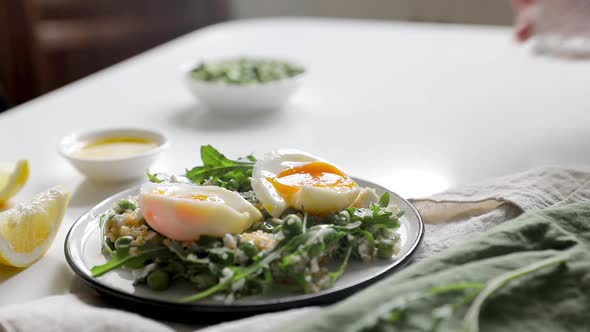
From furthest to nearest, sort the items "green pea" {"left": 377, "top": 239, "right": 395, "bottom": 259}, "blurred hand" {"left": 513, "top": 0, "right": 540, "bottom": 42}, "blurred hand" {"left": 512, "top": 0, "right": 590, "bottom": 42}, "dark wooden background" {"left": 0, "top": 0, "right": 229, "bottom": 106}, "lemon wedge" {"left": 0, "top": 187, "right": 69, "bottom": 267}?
"dark wooden background" {"left": 0, "top": 0, "right": 229, "bottom": 106}, "blurred hand" {"left": 513, "top": 0, "right": 540, "bottom": 42}, "blurred hand" {"left": 512, "top": 0, "right": 590, "bottom": 42}, "lemon wedge" {"left": 0, "top": 187, "right": 69, "bottom": 267}, "green pea" {"left": 377, "top": 239, "right": 395, "bottom": 259}

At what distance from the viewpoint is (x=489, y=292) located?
0.89 metres

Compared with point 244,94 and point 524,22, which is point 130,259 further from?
point 524,22

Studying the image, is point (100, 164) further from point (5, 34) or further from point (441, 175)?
point (5, 34)

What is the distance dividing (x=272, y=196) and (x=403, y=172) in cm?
62

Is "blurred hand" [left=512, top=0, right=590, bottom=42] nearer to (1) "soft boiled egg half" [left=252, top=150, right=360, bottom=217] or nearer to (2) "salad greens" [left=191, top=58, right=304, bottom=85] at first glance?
(2) "salad greens" [left=191, top=58, right=304, bottom=85]

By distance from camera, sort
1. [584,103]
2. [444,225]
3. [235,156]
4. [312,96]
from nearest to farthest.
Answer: [444,225] → [235,156] → [584,103] → [312,96]

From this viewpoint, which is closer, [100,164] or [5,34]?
[100,164]

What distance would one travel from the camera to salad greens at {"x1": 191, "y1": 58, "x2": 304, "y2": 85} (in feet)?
7.13

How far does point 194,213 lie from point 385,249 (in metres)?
0.28

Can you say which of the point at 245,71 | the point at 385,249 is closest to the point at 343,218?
the point at 385,249

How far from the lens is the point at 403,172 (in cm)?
171

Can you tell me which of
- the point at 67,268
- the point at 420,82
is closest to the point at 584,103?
the point at 420,82

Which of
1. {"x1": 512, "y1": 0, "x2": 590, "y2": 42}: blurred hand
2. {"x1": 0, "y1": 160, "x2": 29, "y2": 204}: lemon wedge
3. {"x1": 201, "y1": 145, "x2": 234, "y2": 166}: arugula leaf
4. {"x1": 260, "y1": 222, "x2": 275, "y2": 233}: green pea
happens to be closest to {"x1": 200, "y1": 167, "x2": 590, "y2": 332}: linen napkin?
{"x1": 260, "y1": 222, "x2": 275, "y2": 233}: green pea

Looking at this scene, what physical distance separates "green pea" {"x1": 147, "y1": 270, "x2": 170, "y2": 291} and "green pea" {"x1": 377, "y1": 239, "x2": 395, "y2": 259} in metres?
0.31
